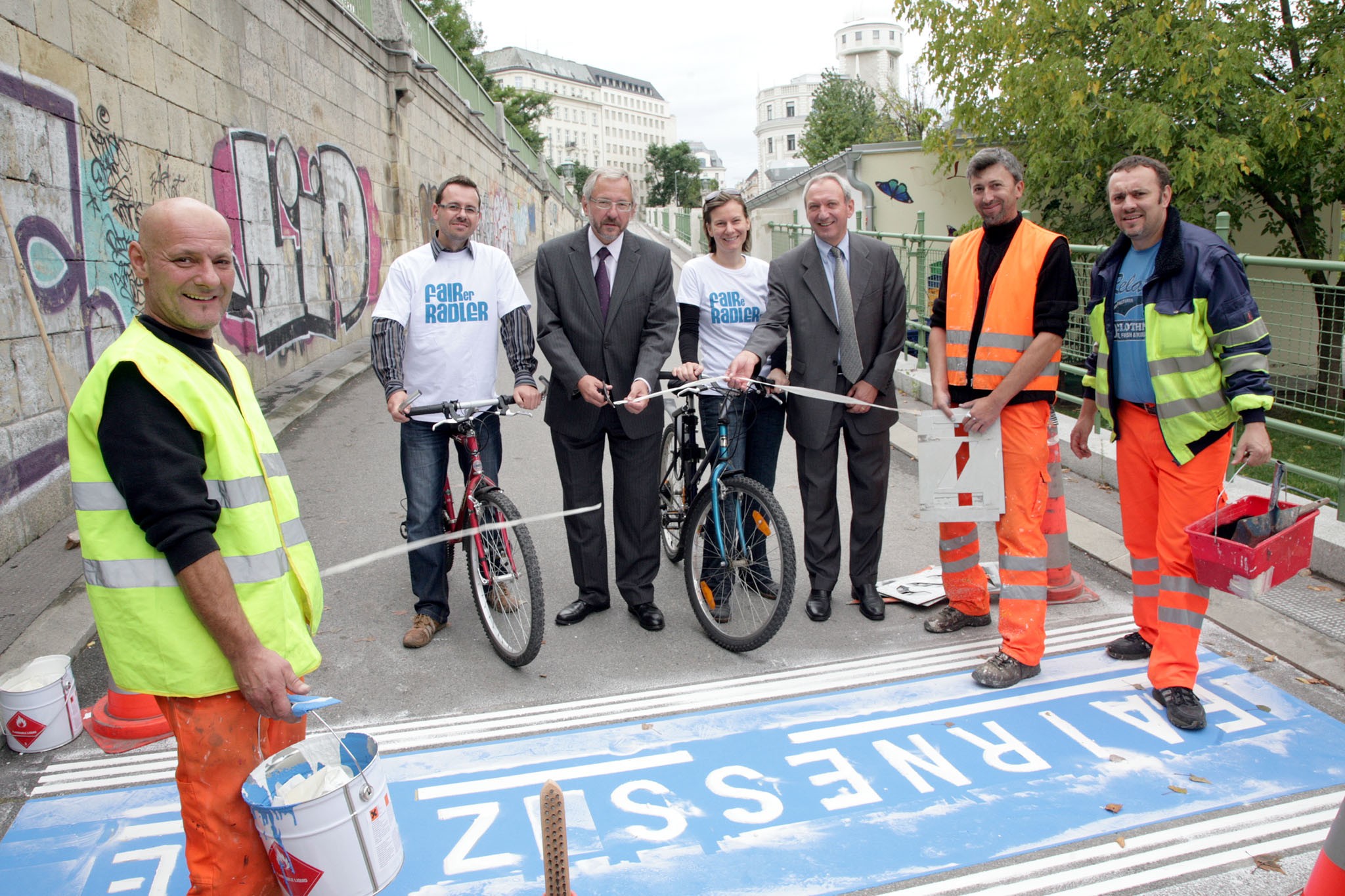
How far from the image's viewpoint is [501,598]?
4574mm

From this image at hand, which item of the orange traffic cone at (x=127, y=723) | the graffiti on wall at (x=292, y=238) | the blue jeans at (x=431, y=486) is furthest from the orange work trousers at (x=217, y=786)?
the graffiti on wall at (x=292, y=238)

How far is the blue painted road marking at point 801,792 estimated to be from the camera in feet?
9.80

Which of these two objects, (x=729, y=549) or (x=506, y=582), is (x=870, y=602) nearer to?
(x=729, y=549)

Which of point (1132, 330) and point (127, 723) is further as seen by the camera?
point (1132, 330)

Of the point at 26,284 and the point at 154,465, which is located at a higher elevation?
the point at 26,284

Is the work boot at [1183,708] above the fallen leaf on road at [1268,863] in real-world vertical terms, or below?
above

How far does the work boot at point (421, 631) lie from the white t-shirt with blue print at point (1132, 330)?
3364 millimetres

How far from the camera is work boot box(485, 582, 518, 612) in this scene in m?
4.53

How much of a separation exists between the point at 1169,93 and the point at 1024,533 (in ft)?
36.5

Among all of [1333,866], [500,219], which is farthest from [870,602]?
[500,219]

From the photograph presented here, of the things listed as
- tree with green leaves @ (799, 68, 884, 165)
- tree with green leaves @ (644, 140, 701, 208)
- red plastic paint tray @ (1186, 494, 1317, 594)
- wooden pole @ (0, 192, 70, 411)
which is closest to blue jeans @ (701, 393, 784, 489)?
red plastic paint tray @ (1186, 494, 1317, 594)

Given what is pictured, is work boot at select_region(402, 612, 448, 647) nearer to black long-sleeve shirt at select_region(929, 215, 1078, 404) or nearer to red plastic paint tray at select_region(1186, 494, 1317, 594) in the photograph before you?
black long-sleeve shirt at select_region(929, 215, 1078, 404)

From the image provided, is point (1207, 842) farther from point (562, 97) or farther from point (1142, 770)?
point (562, 97)

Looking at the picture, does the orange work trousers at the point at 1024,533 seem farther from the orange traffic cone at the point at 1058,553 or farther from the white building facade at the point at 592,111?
the white building facade at the point at 592,111
